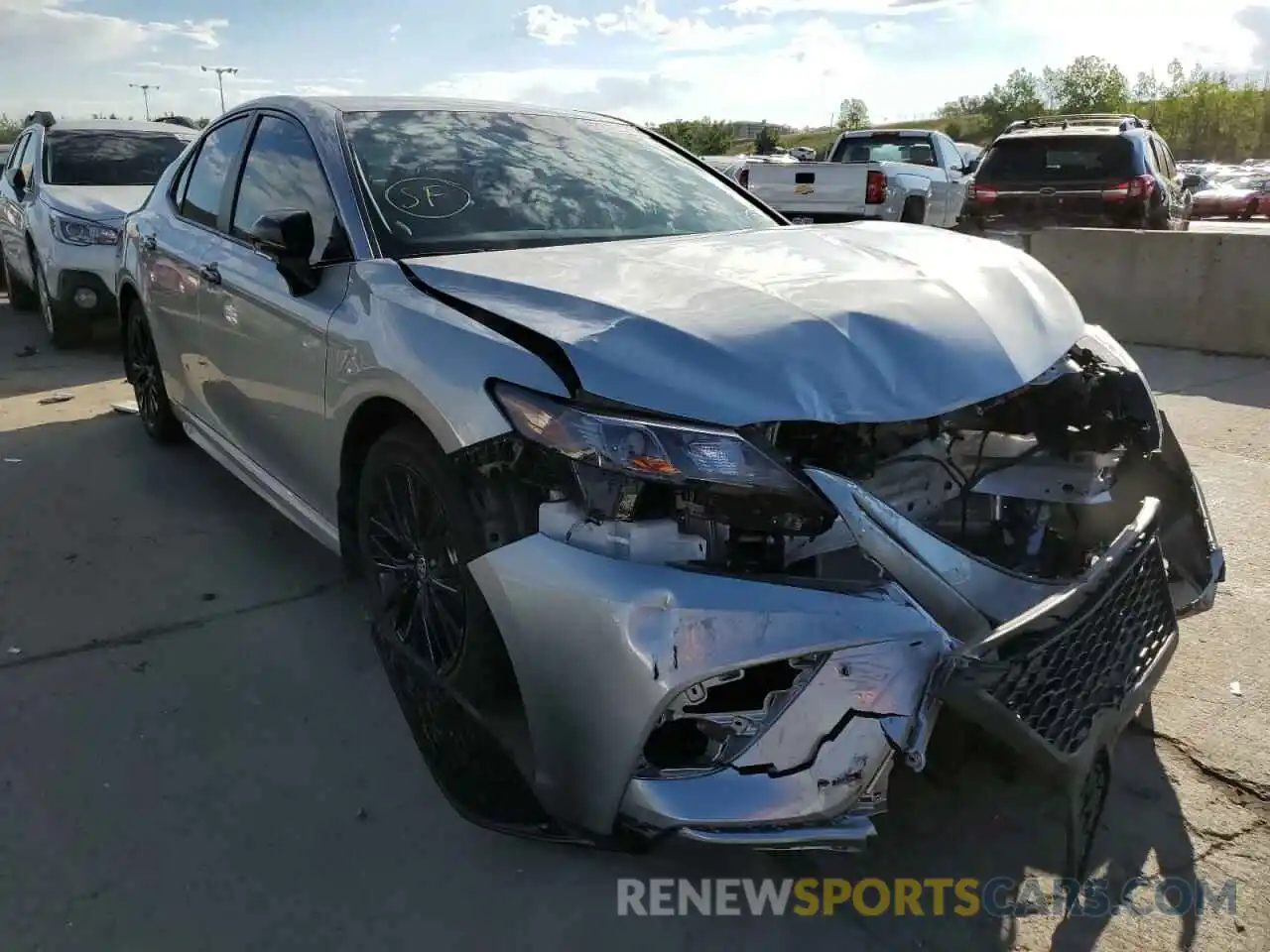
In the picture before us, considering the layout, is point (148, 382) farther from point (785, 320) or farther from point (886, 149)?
point (886, 149)

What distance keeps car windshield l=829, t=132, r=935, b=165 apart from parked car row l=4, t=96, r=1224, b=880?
1242 centimetres

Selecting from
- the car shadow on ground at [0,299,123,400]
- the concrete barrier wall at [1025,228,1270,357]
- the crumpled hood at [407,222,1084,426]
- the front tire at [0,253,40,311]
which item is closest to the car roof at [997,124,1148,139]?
the concrete barrier wall at [1025,228,1270,357]

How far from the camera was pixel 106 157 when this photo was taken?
9.52 metres

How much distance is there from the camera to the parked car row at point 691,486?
6.64 ft

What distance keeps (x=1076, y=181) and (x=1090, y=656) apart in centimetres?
1089

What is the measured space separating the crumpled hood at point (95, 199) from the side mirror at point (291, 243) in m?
5.94

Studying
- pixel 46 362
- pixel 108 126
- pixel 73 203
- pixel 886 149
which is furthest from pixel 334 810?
pixel 886 149

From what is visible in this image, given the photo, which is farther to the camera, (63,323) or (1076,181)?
(1076,181)

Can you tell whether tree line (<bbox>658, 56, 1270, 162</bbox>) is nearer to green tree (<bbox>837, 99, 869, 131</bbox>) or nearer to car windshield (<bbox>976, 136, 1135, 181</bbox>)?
green tree (<bbox>837, 99, 869, 131</bbox>)

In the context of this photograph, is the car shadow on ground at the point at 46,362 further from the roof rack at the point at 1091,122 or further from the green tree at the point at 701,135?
the green tree at the point at 701,135

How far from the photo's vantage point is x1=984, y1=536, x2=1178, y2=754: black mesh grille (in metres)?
2.02

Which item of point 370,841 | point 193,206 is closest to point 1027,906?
point 370,841

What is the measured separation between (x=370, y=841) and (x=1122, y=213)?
11.3 m

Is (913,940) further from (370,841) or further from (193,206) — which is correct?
(193,206)
